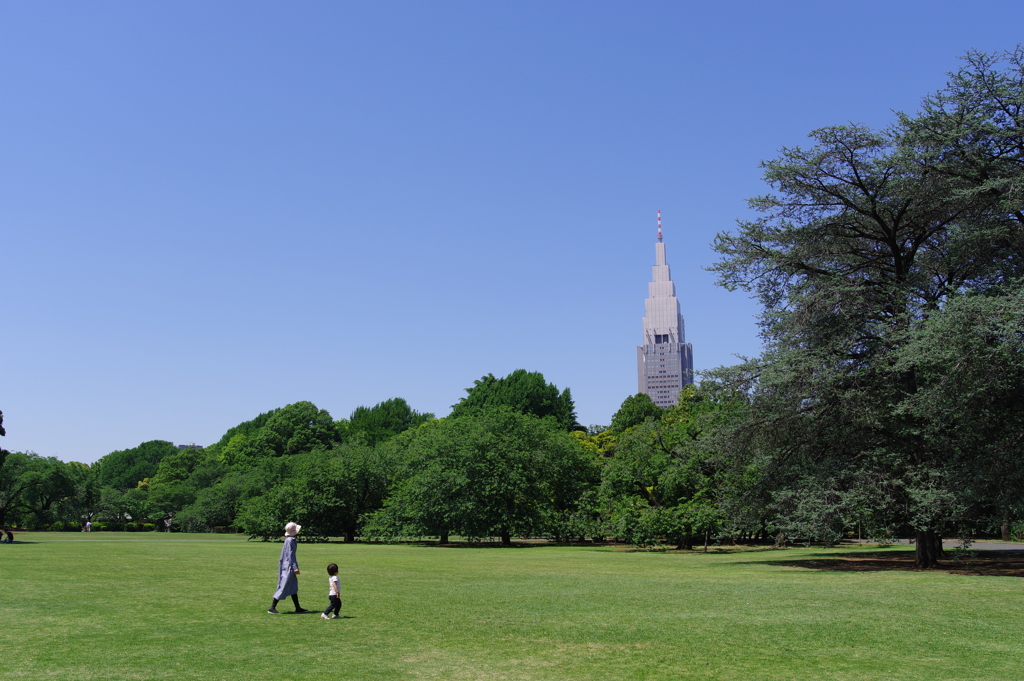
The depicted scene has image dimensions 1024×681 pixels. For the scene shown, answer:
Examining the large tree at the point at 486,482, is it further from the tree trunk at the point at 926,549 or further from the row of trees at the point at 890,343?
the tree trunk at the point at 926,549

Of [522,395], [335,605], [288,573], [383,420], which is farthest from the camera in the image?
[383,420]

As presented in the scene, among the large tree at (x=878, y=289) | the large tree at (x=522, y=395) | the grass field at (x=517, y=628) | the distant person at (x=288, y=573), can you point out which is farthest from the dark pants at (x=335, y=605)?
the large tree at (x=522, y=395)

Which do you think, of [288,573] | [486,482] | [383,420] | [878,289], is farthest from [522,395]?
[288,573]

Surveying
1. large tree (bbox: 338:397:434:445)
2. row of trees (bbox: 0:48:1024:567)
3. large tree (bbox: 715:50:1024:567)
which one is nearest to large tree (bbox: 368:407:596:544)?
row of trees (bbox: 0:48:1024:567)

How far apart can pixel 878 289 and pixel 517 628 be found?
20.3 meters

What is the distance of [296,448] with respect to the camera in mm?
112188

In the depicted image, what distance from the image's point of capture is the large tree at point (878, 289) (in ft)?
79.4

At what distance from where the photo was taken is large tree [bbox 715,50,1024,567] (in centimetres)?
2420

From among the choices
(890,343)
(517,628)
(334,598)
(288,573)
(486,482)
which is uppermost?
(890,343)

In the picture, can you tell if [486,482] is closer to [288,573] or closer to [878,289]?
[878,289]

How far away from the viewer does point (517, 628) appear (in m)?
13.0

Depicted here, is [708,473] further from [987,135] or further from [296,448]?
[296,448]

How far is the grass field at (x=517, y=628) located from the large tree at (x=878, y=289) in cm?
406

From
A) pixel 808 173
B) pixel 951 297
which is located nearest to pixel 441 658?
pixel 951 297
